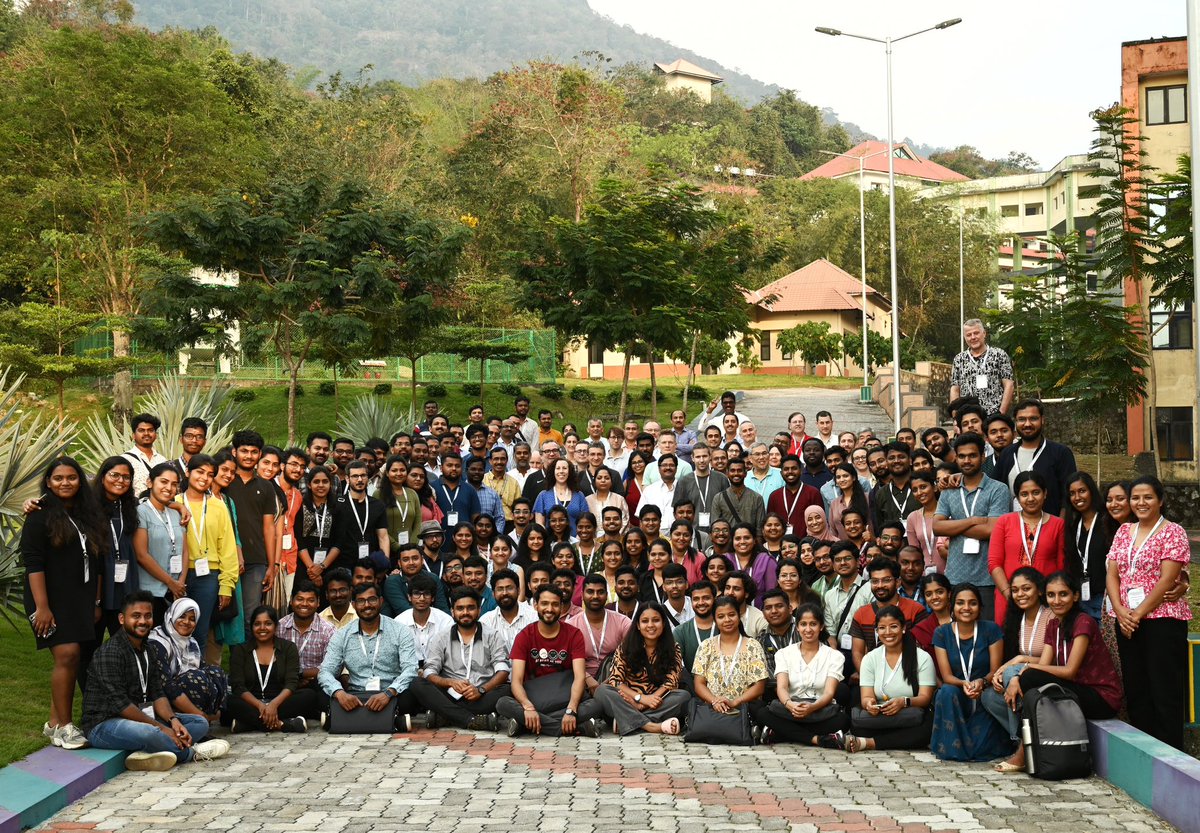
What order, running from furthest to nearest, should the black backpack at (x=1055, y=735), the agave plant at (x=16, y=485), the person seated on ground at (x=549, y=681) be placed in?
the agave plant at (x=16, y=485) → the person seated on ground at (x=549, y=681) → the black backpack at (x=1055, y=735)

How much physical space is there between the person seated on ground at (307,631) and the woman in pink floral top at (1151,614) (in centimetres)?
588

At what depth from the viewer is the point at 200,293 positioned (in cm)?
2352

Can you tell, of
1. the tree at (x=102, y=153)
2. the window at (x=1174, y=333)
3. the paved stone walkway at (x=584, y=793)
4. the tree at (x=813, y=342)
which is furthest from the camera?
the tree at (x=813, y=342)

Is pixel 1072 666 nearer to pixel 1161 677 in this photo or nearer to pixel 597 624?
pixel 1161 677

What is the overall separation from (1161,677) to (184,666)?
674 cm

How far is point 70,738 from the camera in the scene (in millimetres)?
8375

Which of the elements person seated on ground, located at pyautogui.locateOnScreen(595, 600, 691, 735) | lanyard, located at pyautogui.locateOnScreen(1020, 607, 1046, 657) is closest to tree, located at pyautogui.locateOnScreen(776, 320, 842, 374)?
person seated on ground, located at pyautogui.locateOnScreen(595, 600, 691, 735)

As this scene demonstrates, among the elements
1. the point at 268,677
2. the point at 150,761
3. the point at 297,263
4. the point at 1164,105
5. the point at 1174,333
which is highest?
the point at 1164,105

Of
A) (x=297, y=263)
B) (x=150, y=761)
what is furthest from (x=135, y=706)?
(x=297, y=263)

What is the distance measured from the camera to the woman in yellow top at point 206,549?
31.7 feet

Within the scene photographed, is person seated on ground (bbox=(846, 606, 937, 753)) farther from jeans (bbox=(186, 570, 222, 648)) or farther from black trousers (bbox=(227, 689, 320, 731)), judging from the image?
jeans (bbox=(186, 570, 222, 648))

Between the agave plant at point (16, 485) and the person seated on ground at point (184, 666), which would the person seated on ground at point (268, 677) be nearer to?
the person seated on ground at point (184, 666)

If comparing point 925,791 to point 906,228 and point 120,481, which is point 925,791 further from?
point 906,228

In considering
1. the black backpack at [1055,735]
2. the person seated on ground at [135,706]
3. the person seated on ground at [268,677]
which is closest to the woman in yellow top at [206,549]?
the person seated on ground at [268,677]
